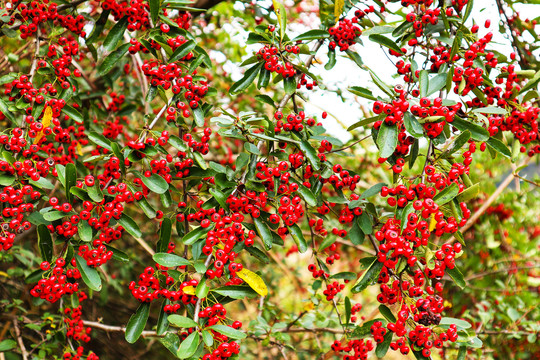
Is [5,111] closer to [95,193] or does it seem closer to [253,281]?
[95,193]

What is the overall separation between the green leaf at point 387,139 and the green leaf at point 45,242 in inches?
51.8

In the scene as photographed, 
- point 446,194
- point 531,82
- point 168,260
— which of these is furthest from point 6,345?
point 531,82

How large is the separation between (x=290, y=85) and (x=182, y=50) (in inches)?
18.9

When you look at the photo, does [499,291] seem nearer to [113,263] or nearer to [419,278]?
[419,278]

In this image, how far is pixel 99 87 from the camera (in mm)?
3066

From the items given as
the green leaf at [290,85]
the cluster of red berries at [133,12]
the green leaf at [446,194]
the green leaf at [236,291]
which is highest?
the cluster of red berries at [133,12]

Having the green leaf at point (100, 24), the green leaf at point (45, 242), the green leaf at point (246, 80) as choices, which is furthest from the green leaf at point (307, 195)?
the green leaf at point (100, 24)

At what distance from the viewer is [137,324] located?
5.46 feet

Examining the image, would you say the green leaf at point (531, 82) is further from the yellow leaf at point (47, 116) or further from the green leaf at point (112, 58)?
the yellow leaf at point (47, 116)

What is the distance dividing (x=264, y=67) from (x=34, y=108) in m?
0.99

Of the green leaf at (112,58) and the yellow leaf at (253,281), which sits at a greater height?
the green leaf at (112,58)

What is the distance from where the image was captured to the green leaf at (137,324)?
64.7 inches

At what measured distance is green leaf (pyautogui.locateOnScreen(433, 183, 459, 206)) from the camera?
144 centimetres

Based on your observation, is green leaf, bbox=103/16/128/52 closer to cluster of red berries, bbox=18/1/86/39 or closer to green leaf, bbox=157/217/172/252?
cluster of red berries, bbox=18/1/86/39
